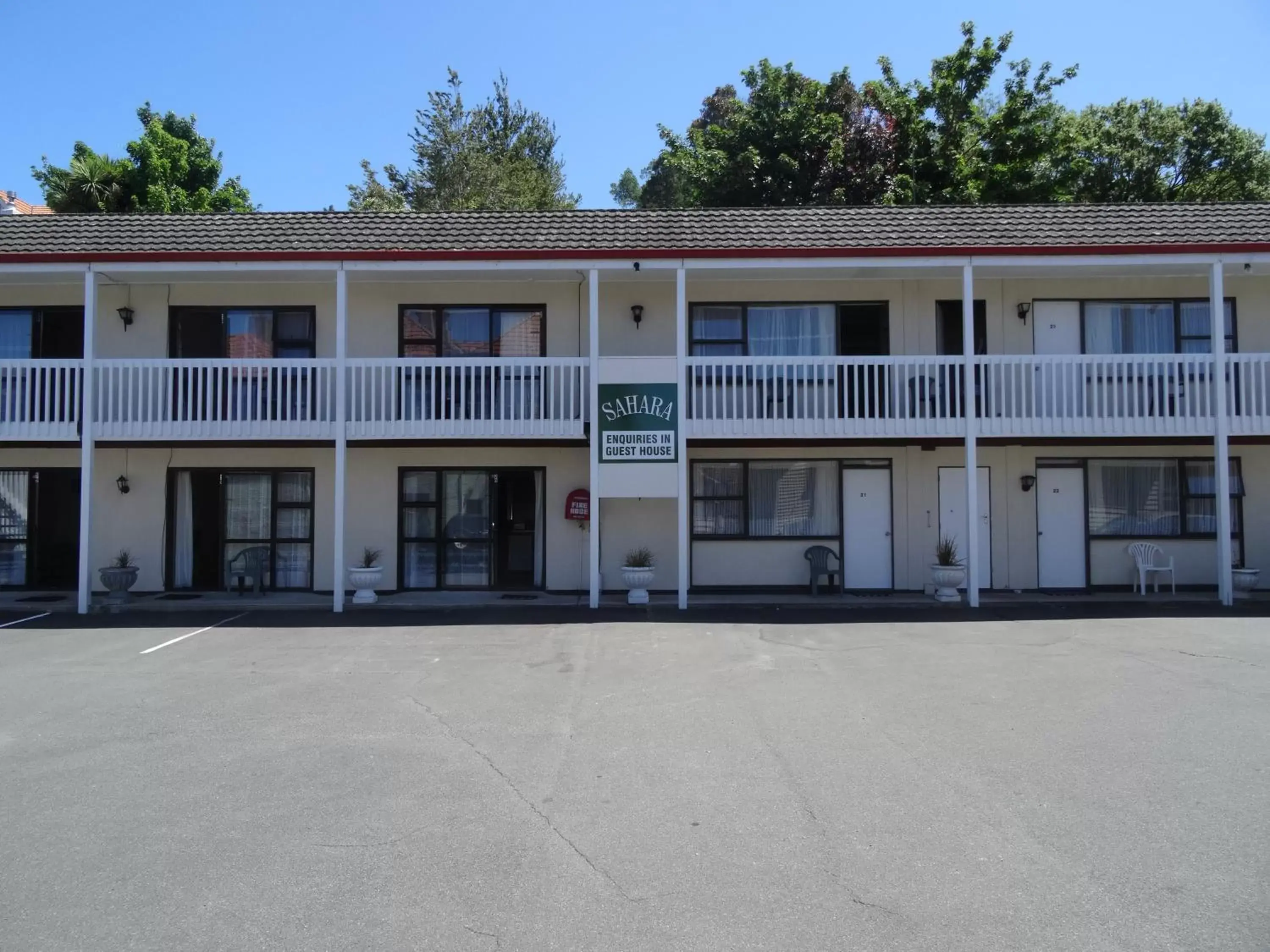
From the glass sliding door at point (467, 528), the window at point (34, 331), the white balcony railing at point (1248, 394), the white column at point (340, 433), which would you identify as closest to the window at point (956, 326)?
the white balcony railing at point (1248, 394)

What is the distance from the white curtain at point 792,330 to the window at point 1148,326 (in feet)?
13.9

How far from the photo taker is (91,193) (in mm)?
24406

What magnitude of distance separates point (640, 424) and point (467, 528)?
3.78 metres

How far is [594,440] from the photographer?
1309 cm

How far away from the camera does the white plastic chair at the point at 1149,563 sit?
47.8 ft

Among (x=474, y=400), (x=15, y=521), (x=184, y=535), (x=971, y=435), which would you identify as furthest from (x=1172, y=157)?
(x=15, y=521)

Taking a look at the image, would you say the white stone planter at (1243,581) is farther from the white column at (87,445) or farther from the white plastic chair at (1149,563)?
the white column at (87,445)

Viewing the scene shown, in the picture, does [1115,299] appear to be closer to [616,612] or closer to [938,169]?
[616,612]

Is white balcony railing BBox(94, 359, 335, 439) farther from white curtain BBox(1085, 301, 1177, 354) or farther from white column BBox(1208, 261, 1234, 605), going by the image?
white column BBox(1208, 261, 1234, 605)

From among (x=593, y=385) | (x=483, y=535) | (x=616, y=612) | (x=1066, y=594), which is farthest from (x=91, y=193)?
(x=1066, y=594)

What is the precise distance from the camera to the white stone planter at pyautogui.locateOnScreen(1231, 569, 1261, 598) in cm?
1361

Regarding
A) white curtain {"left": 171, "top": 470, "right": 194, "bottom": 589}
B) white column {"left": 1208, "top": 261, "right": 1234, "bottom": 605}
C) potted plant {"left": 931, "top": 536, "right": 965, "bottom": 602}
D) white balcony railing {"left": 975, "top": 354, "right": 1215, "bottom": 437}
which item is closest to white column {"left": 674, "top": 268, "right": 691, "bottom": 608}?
potted plant {"left": 931, "top": 536, "right": 965, "bottom": 602}

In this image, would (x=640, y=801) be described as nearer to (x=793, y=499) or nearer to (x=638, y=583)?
(x=638, y=583)

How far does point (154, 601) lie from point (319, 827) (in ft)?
33.8
